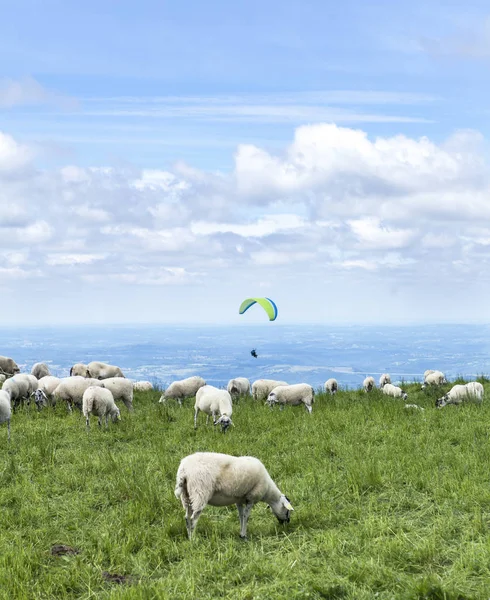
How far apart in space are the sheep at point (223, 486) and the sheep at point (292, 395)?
33.0 ft

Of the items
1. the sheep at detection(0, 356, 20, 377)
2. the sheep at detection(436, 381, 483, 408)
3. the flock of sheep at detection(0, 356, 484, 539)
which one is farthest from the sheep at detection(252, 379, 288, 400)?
the sheep at detection(0, 356, 20, 377)

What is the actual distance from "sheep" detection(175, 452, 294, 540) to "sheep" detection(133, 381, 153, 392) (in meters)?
16.3

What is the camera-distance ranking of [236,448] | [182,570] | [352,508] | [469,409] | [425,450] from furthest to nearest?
[469,409] → [236,448] → [425,450] → [352,508] → [182,570]

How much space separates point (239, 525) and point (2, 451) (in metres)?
7.14

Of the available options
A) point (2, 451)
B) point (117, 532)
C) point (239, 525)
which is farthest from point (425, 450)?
point (2, 451)

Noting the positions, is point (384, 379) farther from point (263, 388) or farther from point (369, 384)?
point (263, 388)

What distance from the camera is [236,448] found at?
12797 mm

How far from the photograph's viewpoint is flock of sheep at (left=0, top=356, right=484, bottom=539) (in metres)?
8.15

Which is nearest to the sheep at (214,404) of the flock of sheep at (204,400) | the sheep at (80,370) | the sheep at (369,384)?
the flock of sheep at (204,400)

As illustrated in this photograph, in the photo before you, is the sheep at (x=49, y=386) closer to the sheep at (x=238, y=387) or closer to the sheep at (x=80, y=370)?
the sheep at (x=80, y=370)

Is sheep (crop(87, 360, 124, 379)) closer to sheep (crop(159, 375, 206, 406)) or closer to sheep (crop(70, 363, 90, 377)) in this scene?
sheep (crop(70, 363, 90, 377))

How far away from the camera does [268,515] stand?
9258 millimetres

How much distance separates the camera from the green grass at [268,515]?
6.61 m

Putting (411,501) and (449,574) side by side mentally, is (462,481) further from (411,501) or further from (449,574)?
(449,574)
